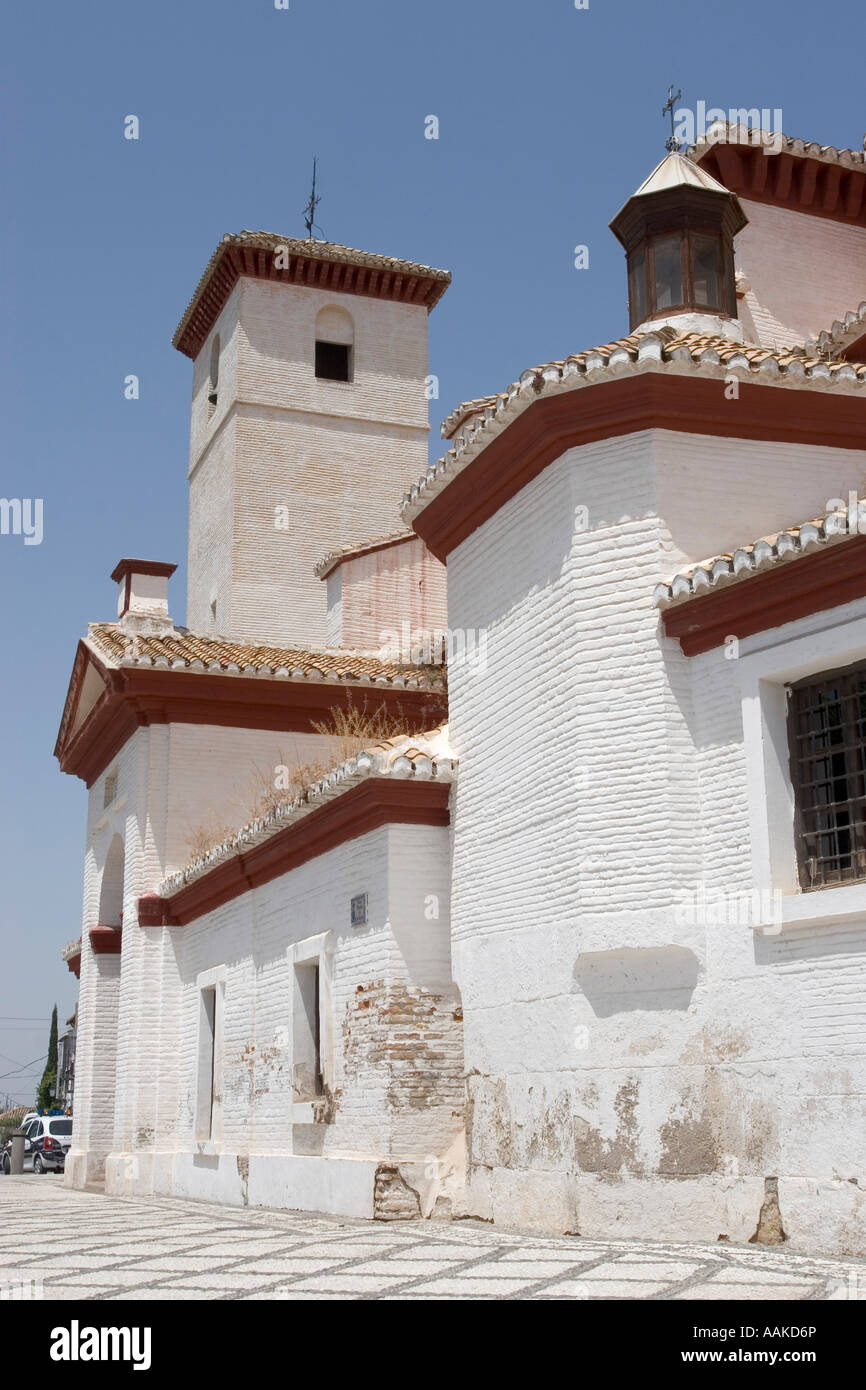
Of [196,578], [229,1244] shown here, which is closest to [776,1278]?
[229,1244]

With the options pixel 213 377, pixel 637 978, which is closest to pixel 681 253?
pixel 637 978

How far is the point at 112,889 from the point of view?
17531 mm

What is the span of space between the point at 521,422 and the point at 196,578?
17.1m

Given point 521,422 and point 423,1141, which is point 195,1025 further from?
point 521,422

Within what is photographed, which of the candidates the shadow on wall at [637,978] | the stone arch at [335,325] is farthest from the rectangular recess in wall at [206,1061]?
the stone arch at [335,325]

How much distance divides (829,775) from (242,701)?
8607mm

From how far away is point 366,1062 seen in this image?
379 inches

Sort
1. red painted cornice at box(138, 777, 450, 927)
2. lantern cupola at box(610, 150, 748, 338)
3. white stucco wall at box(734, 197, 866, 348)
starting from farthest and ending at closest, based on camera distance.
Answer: white stucco wall at box(734, 197, 866, 348), lantern cupola at box(610, 150, 748, 338), red painted cornice at box(138, 777, 450, 927)

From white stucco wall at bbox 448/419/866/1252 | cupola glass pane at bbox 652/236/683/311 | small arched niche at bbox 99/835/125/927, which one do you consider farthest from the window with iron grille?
small arched niche at bbox 99/835/125/927

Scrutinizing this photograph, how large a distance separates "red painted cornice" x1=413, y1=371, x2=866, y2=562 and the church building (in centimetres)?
3

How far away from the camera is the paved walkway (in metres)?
5.80

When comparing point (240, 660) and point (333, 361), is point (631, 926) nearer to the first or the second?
point (240, 660)

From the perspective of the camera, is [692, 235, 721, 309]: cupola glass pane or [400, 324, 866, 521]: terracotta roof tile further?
[692, 235, 721, 309]: cupola glass pane

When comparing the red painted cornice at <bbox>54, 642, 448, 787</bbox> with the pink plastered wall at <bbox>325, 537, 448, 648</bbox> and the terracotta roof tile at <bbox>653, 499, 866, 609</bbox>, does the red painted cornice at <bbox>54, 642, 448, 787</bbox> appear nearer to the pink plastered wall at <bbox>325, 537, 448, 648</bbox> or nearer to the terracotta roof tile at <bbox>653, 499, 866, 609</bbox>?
the pink plastered wall at <bbox>325, 537, 448, 648</bbox>
